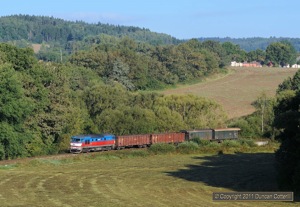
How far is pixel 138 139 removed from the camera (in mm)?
83812

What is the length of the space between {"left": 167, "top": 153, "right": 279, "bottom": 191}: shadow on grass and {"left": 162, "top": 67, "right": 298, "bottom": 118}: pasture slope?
4892cm

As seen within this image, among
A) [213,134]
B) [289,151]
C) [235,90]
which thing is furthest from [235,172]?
[235,90]

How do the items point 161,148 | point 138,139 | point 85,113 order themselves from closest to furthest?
point 161,148
point 138,139
point 85,113

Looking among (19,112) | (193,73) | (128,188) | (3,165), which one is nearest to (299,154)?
(128,188)

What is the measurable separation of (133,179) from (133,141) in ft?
96.9

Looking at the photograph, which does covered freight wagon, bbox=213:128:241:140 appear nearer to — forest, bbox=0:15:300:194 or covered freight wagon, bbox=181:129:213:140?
covered freight wagon, bbox=181:129:213:140

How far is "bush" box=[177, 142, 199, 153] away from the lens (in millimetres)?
81625

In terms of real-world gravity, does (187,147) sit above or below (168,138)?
below

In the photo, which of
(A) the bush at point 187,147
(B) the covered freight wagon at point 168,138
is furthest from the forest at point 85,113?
(A) the bush at point 187,147

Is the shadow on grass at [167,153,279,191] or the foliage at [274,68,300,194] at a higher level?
the foliage at [274,68,300,194]

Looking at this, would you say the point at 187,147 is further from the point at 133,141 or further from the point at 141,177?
the point at 141,177

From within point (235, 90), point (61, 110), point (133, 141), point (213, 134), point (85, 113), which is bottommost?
point (133, 141)

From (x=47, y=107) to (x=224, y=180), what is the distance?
34770 millimetres

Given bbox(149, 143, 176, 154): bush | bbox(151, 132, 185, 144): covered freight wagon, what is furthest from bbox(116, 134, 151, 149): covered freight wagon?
bbox(149, 143, 176, 154): bush
